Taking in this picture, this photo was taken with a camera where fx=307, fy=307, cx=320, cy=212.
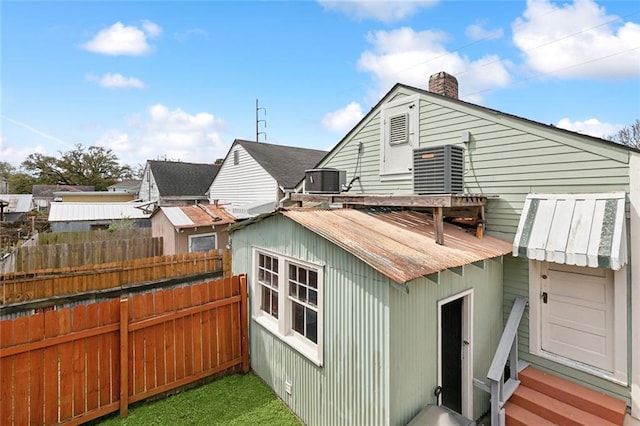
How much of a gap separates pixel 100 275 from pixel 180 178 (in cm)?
1999

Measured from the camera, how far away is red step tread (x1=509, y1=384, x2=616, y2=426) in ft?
13.5

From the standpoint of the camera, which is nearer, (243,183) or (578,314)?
(578,314)

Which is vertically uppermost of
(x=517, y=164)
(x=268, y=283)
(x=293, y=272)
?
(x=517, y=164)

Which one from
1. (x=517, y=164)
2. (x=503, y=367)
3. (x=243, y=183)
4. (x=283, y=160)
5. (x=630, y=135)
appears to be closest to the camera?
(x=503, y=367)

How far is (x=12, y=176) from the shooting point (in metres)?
54.7

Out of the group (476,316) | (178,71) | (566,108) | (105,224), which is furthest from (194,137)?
(476,316)

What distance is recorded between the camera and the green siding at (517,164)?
14.9 feet

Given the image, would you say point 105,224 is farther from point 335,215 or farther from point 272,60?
point 335,215

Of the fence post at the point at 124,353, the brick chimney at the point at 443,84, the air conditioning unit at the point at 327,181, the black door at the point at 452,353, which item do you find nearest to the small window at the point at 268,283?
the air conditioning unit at the point at 327,181

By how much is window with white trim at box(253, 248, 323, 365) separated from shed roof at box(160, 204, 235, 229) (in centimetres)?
756

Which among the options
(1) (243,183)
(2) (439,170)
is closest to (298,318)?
(2) (439,170)

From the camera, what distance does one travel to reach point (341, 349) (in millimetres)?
3910

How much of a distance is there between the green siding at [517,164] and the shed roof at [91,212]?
66.4 feet

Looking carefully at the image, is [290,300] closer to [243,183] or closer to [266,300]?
[266,300]
